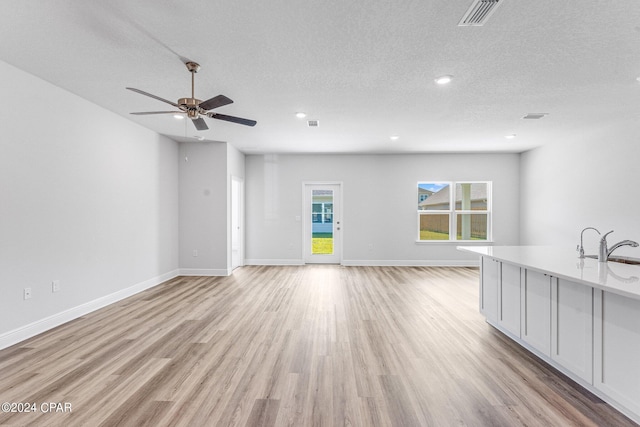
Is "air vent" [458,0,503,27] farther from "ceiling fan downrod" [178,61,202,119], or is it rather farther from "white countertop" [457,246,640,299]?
"ceiling fan downrod" [178,61,202,119]

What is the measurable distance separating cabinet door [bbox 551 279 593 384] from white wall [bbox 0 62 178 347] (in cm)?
485

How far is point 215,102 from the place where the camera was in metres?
2.58

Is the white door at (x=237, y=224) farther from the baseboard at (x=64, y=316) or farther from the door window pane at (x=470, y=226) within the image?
the door window pane at (x=470, y=226)

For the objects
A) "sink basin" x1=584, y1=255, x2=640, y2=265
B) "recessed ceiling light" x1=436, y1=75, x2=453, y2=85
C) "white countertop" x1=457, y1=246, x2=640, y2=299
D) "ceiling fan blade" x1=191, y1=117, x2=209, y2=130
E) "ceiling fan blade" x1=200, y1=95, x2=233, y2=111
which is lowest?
"sink basin" x1=584, y1=255, x2=640, y2=265

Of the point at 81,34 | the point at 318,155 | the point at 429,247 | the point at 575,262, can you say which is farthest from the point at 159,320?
the point at 429,247

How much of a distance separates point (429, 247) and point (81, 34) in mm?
6841

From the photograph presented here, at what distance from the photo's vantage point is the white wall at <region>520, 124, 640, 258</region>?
4238 millimetres

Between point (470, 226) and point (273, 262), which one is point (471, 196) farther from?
point (273, 262)

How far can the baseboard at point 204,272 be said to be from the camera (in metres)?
5.82

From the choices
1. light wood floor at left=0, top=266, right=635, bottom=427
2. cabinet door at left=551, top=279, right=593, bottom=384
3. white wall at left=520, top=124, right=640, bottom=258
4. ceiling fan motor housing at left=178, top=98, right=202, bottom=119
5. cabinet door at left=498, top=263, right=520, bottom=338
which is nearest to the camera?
light wood floor at left=0, top=266, right=635, bottom=427

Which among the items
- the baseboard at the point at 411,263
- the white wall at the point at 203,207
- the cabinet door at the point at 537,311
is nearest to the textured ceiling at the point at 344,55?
the white wall at the point at 203,207

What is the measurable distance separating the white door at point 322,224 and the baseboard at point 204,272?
6.68 feet

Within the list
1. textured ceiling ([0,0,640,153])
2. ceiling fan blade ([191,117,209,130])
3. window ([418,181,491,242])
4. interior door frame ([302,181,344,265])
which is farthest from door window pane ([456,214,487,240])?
ceiling fan blade ([191,117,209,130])

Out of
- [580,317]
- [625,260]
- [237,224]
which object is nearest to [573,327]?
[580,317]
